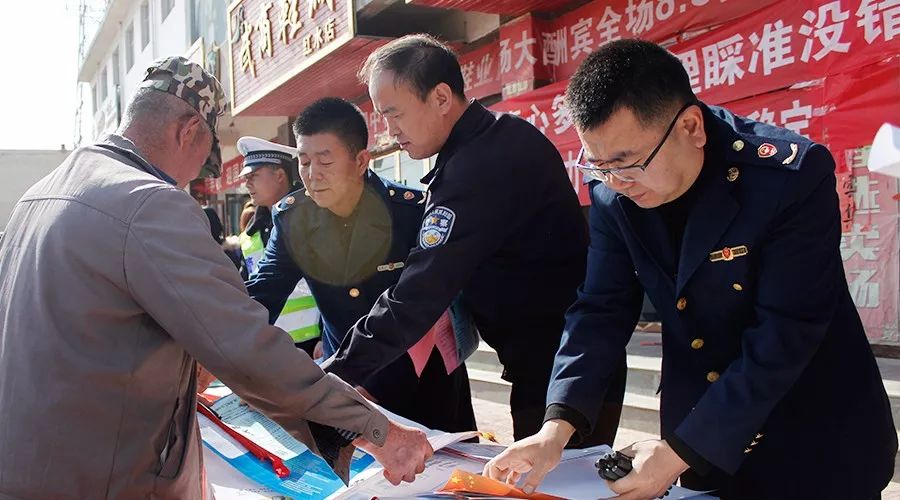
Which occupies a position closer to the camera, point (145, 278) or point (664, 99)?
point (145, 278)

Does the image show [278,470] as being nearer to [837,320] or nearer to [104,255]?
[104,255]

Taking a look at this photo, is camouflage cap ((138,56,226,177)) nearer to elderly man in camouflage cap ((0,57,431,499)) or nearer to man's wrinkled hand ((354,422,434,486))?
elderly man in camouflage cap ((0,57,431,499))

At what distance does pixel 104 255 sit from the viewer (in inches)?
45.8

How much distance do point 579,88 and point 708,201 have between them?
0.98 ft

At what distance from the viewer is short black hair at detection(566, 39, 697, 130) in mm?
1306

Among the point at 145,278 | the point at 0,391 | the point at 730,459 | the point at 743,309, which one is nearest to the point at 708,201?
the point at 743,309

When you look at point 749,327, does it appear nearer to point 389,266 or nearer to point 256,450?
point 256,450

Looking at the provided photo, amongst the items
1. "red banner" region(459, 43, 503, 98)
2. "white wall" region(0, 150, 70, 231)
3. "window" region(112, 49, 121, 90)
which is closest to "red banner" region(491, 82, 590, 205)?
"red banner" region(459, 43, 503, 98)

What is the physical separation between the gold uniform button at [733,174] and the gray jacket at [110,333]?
0.81m

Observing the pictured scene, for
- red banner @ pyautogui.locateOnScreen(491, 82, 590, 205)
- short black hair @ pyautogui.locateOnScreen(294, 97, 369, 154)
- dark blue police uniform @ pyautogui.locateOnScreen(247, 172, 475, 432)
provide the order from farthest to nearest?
red banner @ pyautogui.locateOnScreen(491, 82, 590, 205), short black hair @ pyautogui.locateOnScreen(294, 97, 369, 154), dark blue police uniform @ pyautogui.locateOnScreen(247, 172, 475, 432)

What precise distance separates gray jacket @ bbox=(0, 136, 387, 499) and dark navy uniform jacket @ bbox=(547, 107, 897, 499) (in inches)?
24.8

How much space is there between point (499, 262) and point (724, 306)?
677 mm

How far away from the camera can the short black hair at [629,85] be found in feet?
4.28

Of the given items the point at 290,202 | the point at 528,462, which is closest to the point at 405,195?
the point at 290,202
